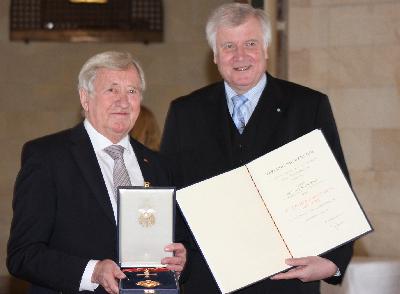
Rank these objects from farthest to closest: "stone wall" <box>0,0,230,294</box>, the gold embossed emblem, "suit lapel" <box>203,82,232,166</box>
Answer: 1. "stone wall" <box>0,0,230,294</box>
2. "suit lapel" <box>203,82,232,166</box>
3. the gold embossed emblem

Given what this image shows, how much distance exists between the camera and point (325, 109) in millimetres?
4535

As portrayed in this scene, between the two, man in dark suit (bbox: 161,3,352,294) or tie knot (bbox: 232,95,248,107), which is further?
tie knot (bbox: 232,95,248,107)

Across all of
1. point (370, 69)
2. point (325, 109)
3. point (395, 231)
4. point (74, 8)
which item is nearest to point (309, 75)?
point (370, 69)

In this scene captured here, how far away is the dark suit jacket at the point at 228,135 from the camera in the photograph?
4.48 m

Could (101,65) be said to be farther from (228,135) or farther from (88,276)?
(88,276)

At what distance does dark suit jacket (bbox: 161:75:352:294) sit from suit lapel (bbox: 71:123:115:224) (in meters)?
0.46

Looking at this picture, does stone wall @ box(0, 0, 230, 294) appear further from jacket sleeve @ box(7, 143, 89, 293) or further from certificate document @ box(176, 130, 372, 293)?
jacket sleeve @ box(7, 143, 89, 293)

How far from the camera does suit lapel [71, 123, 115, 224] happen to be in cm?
413

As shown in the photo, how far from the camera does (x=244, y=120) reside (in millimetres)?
4668

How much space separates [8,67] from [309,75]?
5015 mm

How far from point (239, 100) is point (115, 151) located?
0.70 m

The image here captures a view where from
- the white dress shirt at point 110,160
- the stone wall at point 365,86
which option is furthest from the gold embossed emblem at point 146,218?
the stone wall at point 365,86

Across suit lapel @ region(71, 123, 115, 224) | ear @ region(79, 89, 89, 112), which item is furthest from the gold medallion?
ear @ region(79, 89, 89, 112)

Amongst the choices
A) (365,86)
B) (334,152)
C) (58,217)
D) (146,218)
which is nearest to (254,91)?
(334,152)
